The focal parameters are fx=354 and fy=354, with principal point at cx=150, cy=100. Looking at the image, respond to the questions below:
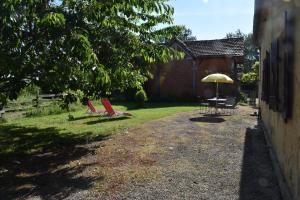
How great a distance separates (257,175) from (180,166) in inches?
60.7

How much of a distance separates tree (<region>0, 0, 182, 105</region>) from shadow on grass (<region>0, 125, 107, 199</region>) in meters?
1.62

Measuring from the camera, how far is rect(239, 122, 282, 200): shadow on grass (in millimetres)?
5471

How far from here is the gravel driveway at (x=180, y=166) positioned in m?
5.66

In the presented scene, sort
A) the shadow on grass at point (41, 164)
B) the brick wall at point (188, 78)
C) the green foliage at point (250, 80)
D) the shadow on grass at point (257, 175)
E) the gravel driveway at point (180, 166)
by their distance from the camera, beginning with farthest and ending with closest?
the green foliage at point (250, 80) < the brick wall at point (188, 78) < the shadow on grass at point (41, 164) < the gravel driveway at point (180, 166) < the shadow on grass at point (257, 175)

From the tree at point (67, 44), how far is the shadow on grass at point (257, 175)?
2.99 metres

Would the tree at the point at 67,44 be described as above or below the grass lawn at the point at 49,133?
above

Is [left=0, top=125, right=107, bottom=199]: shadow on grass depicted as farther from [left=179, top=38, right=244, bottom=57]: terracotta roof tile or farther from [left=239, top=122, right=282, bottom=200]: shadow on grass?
[left=179, top=38, right=244, bottom=57]: terracotta roof tile

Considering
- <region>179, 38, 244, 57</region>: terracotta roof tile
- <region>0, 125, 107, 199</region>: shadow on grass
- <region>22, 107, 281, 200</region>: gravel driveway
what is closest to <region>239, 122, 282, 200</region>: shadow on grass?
<region>22, 107, 281, 200</region>: gravel driveway

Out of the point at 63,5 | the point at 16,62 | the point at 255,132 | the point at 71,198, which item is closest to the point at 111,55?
the point at 63,5

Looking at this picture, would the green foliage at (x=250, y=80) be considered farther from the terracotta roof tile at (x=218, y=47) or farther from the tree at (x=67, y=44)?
the tree at (x=67, y=44)

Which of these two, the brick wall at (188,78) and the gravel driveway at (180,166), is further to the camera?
the brick wall at (188,78)

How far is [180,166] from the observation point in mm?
7281

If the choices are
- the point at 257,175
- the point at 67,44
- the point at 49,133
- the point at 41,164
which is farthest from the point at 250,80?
the point at 67,44

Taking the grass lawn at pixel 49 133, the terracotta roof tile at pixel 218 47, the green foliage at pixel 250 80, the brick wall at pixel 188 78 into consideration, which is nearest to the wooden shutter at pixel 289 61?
the grass lawn at pixel 49 133
